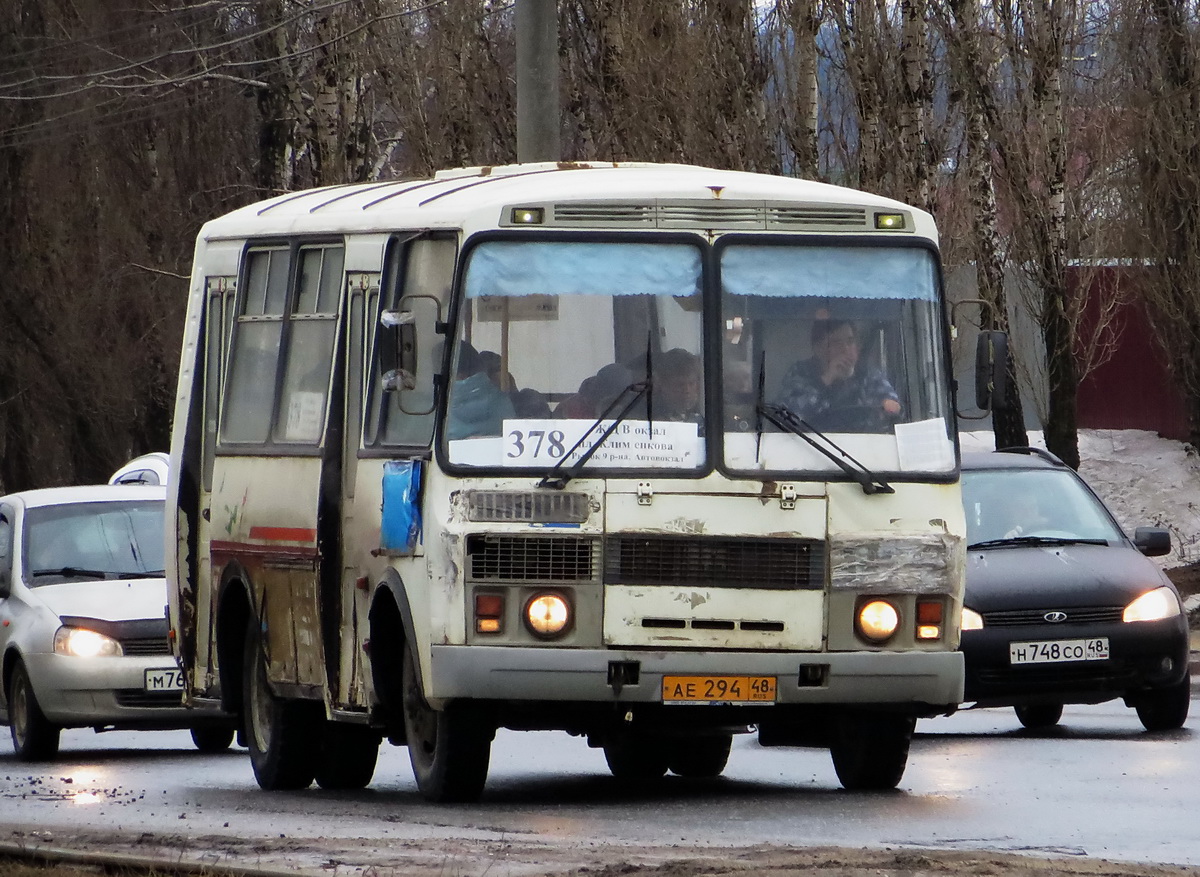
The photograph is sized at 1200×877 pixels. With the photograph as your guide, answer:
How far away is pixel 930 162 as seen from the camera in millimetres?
28266

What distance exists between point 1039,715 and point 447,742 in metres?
6.33

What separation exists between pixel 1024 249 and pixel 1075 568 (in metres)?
14.4

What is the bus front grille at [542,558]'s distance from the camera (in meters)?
10.7

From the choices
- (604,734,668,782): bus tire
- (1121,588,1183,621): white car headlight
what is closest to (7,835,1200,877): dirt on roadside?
(604,734,668,782): bus tire

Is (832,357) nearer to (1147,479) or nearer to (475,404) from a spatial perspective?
(475,404)

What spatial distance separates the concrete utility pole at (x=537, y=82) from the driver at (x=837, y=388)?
7226 millimetres

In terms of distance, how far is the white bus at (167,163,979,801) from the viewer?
1070cm

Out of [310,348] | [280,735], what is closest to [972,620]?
[280,735]

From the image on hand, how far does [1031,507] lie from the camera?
52.3 ft

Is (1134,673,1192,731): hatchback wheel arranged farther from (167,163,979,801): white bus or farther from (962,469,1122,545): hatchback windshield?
(167,163,979,801): white bus

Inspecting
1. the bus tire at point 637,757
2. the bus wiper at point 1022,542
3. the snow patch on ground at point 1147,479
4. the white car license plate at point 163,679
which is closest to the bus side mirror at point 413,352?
the bus tire at point 637,757

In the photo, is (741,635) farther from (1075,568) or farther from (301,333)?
(1075,568)

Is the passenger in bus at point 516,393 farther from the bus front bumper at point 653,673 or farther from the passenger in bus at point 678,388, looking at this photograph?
the bus front bumper at point 653,673

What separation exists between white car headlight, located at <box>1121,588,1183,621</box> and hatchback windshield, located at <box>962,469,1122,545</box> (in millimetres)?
910
